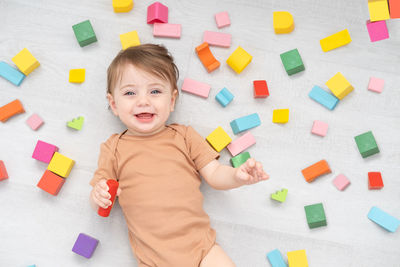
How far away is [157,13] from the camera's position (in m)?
1.08

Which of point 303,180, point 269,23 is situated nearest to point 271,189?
point 303,180

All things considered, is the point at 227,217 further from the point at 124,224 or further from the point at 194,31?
the point at 194,31

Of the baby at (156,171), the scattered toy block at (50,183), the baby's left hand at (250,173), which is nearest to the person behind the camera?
the baby's left hand at (250,173)

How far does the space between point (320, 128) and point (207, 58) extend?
368mm

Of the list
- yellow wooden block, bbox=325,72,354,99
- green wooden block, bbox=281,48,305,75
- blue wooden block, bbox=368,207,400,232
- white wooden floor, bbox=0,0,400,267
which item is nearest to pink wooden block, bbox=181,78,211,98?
white wooden floor, bbox=0,0,400,267

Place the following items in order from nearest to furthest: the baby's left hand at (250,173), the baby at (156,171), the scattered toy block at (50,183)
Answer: the baby's left hand at (250,173)
the baby at (156,171)
the scattered toy block at (50,183)

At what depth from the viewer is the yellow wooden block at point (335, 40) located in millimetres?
1097

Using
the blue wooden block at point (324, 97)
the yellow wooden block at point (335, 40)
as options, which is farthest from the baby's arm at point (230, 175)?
the yellow wooden block at point (335, 40)

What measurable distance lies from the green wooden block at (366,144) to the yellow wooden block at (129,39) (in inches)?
26.4

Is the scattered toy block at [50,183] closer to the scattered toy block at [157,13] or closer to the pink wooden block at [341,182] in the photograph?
the scattered toy block at [157,13]

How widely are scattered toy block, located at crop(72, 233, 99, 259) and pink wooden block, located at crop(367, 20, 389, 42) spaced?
3.14 feet

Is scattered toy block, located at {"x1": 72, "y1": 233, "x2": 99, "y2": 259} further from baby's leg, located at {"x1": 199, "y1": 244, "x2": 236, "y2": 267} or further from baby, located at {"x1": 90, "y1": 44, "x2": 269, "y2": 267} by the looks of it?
baby's leg, located at {"x1": 199, "y1": 244, "x2": 236, "y2": 267}

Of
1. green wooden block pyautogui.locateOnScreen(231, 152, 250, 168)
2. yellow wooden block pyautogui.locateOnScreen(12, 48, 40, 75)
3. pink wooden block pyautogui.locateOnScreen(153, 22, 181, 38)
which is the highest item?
pink wooden block pyautogui.locateOnScreen(153, 22, 181, 38)

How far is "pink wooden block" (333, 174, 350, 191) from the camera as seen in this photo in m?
1.06
